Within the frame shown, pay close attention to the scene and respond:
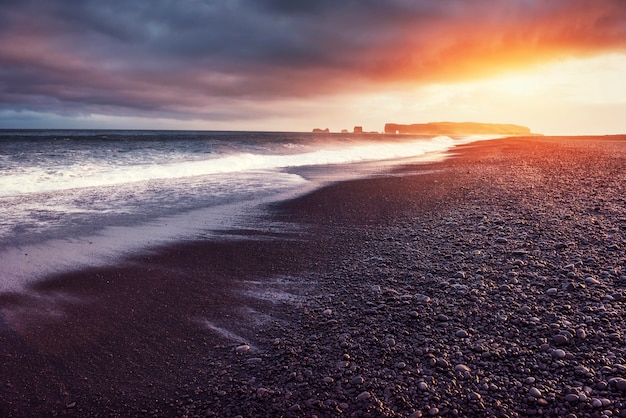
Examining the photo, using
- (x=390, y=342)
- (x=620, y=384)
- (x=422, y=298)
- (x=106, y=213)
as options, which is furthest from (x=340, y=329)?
(x=106, y=213)

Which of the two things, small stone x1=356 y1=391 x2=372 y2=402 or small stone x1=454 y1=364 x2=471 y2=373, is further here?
small stone x1=454 y1=364 x2=471 y2=373

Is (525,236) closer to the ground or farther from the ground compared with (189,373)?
farther from the ground

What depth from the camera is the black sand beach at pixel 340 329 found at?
327 cm

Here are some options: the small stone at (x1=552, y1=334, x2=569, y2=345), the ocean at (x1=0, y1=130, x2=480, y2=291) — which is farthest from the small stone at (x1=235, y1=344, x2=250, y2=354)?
the ocean at (x1=0, y1=130, x2=480, y2=291)

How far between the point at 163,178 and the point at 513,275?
61.3 ft

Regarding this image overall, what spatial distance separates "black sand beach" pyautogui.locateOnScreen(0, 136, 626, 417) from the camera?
129 inches

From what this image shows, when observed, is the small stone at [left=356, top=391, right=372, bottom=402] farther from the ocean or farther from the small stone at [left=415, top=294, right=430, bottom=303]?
the ocean

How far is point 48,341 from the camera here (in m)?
4.36

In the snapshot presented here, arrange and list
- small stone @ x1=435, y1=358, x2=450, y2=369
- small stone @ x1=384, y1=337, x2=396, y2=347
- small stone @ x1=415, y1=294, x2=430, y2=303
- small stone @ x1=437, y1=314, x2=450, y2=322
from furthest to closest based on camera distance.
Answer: small stone @ x1=415, y1=294, x2=430, y2=303, small stone @ x1=437, y1=314, x2=450, y2=322, small stone @ x1=384, y1=337, x2=396, y2=347, small stone @ x1=435, y1=358, x2=450, y2=369

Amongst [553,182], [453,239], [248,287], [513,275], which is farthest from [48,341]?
[553,182]

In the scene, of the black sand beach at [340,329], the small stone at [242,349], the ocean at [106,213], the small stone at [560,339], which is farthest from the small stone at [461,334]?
the ocean at [106,213]

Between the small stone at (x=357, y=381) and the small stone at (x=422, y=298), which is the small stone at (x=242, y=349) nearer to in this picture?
the small stone at (x=357, y=381)

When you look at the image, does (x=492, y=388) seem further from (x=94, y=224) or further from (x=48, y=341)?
(x=94, y=224)

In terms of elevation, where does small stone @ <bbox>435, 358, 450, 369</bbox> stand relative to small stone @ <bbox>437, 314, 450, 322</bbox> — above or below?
below
